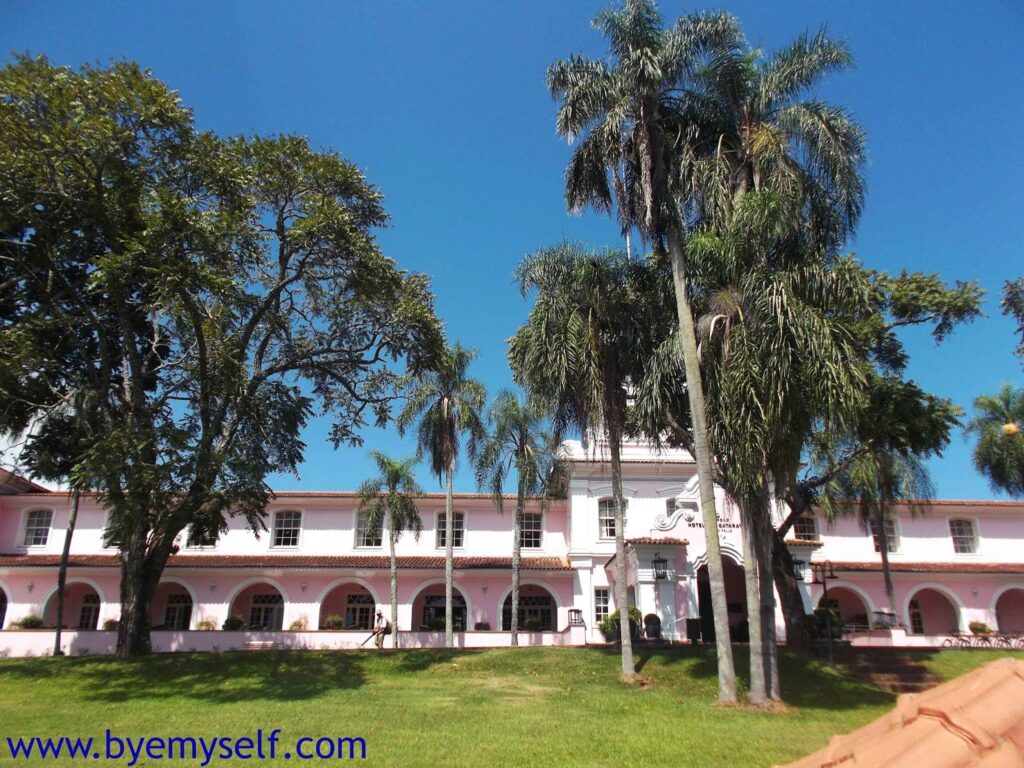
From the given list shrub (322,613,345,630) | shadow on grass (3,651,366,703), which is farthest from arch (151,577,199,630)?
shadow on grass (3,651,366,703)

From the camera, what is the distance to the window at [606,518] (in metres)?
31.8

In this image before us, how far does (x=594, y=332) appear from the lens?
59.7ft

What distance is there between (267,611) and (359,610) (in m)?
4.31

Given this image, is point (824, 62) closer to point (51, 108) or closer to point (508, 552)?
point (51, 108)

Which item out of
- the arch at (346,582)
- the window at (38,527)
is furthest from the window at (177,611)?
the window at (38,527)

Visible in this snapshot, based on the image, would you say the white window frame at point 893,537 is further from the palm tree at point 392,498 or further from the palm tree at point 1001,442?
the palm tree at point 392,498

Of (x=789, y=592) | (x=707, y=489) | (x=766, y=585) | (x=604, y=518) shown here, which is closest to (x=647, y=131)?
(x=707, y=489)

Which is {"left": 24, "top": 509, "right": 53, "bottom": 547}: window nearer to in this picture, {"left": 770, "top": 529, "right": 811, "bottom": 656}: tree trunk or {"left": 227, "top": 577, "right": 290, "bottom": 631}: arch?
{"left": 227, "top": 577, "right": 290, "bottom": 631}: arch

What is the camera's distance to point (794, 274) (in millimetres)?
15438

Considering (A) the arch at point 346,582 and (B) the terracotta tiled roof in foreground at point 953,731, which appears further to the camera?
(A) the arch at point 346,582

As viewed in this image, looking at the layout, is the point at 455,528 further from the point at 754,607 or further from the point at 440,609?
the point at 754,607

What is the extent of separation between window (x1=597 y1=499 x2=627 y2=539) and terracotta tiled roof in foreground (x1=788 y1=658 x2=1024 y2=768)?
3046cm

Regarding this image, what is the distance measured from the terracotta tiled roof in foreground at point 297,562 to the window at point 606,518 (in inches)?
88.7

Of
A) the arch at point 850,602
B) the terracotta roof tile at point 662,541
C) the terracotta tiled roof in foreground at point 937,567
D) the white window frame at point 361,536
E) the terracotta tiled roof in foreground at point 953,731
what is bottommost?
the arch at point 850,602
